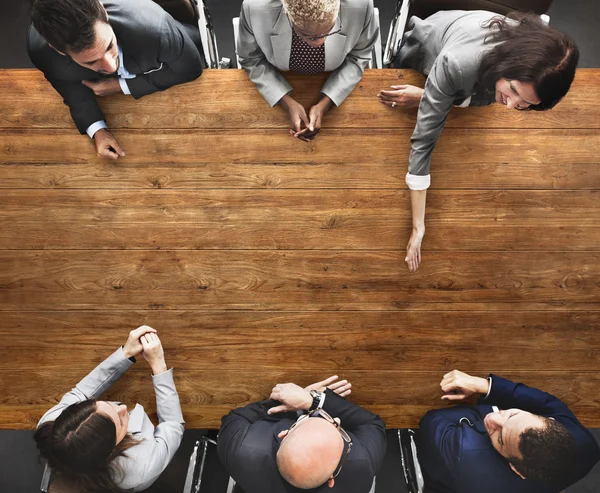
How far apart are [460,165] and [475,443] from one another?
1.13 metres

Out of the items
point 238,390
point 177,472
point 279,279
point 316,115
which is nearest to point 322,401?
point 238,390

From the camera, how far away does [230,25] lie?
9.19 feet

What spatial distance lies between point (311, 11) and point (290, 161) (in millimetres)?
723

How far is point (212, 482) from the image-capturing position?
2.40 m

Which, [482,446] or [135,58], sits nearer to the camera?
[135,58]

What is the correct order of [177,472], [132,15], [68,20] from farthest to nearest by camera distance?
[177,472], [132,15], [68,20]

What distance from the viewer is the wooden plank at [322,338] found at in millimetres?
2031

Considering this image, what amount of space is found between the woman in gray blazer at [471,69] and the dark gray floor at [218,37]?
100 cm

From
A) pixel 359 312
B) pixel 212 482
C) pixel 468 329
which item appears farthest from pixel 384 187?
pixel 212 482

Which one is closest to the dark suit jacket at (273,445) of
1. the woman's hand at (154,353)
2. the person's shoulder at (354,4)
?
the woman's hand at (154,353)

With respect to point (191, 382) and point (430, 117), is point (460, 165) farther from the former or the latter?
point (191, 382)

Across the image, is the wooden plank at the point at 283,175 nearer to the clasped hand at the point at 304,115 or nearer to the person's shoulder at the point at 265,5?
the clasped hand at the point at 304,115

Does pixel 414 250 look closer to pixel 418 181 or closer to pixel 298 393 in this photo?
pixel 418 181

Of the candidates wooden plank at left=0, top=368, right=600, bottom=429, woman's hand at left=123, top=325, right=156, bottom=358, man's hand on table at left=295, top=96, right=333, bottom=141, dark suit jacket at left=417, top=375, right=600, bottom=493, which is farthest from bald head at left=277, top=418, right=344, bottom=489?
man's hand on table at left=295, top=96, right=333, bottom=141
